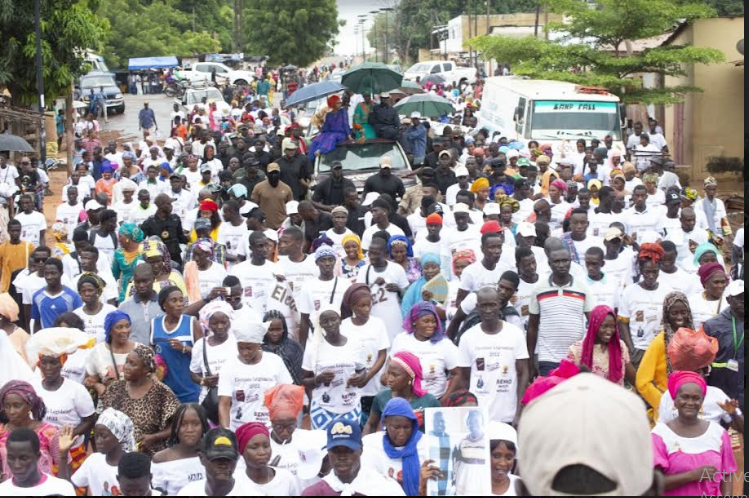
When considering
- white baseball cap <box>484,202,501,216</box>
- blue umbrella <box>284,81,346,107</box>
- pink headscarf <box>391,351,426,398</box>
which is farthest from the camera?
blue umbrella <box>284,81,346,107</box>

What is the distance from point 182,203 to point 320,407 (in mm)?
7975

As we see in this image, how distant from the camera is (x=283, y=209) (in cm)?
1447

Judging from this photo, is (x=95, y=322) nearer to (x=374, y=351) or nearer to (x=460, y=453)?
(x=374, y=351)

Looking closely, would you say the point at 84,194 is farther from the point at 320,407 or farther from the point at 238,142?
the point at 320,407

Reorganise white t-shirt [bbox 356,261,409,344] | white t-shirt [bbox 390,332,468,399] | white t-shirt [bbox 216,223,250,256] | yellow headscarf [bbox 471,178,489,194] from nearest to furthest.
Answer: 1. white t-shirt [bbox 390,332,468,399]
2. white t-shirt [bbox 356,261,409,344]
3. white t-shirt [bbox 216,223,250,256]
4. yellow headscarf [bbox 471,178,489,194]

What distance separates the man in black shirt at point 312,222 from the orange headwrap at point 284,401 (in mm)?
5465

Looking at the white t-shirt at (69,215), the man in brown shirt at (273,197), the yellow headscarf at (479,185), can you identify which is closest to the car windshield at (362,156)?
the man in brown shirt at (273,197)

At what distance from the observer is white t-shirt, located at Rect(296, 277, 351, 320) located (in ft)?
31.2

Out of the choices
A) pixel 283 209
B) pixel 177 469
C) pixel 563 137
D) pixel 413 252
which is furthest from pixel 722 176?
pixel 177 469

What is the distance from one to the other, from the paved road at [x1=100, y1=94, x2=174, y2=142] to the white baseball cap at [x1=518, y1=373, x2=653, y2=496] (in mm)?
36879

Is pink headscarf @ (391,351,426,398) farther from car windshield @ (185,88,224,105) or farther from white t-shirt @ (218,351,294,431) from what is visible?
car windshield @ (185,88,224,105)

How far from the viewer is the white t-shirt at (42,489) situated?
5590 mm

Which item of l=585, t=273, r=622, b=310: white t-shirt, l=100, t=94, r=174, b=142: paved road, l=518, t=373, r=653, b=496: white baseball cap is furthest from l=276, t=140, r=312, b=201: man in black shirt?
l=100, t=94, r=174, b=142: paved road

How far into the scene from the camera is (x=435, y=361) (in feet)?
25.6
